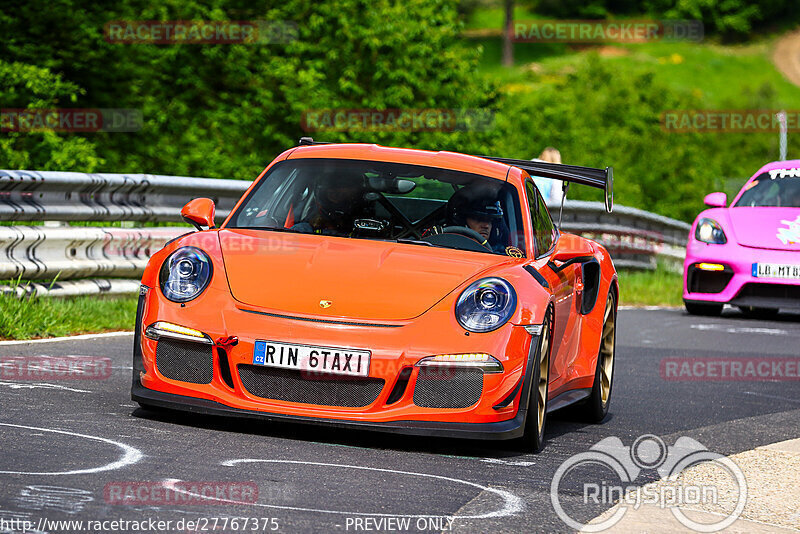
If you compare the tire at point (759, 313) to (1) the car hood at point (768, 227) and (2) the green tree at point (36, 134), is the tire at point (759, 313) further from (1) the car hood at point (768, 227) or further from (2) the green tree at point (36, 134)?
(2) the green tree at point (36, 134)

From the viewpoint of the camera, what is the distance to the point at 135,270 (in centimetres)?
1067

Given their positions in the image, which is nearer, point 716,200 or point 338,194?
point 338,194

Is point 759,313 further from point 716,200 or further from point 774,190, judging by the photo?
point 716,200

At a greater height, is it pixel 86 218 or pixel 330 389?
pixel 86 218

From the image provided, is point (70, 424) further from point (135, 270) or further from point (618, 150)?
point (618, 150)

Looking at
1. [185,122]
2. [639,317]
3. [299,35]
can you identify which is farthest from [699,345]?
[299,35]

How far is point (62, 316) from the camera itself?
9.23 metres

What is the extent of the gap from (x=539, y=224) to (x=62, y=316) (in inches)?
150

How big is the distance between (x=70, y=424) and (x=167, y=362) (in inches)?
18.5

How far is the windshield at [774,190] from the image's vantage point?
48.2 feet

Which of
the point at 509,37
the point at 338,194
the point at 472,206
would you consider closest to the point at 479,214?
the point at 472,206

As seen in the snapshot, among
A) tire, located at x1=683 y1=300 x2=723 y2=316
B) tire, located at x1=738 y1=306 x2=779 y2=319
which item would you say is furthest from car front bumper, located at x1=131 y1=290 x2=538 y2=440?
tire, located at x1=738 y1=306 x2=779 y2=319

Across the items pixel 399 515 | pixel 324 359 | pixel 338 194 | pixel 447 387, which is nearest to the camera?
pixel 399 515

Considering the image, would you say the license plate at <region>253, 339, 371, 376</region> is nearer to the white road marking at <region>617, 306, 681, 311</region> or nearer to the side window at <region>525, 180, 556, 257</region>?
the side window at <region>525, 180, 556, 257</region>
